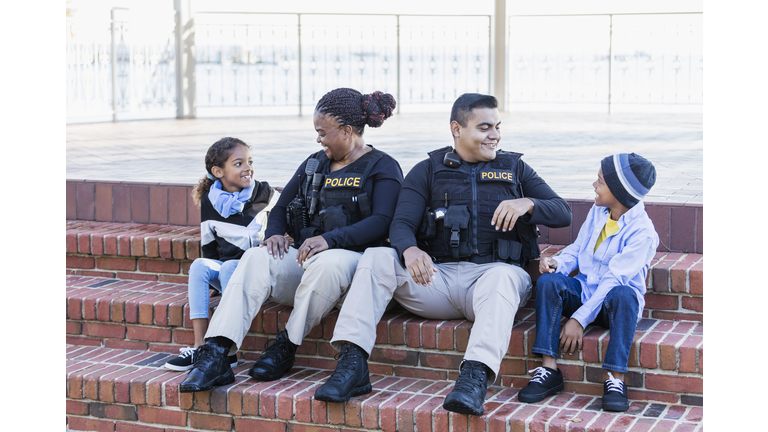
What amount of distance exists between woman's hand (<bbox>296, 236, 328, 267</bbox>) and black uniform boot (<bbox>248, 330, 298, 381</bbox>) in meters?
0.32

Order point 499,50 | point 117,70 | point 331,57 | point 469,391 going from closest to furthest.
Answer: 1. point 469,391
2. point 117,70
3. point 499,50
4. point 331,57

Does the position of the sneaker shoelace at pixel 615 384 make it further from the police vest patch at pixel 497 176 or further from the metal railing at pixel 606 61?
the metal railing at pixel 606 61

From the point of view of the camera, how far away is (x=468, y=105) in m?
3.32

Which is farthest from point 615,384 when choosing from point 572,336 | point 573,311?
point 573,311

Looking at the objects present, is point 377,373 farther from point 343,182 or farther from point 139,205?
point 139,205

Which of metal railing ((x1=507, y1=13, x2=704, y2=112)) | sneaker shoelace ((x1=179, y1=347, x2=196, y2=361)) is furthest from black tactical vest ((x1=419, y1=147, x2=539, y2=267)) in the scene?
metal railing ((x1=507, y1=13, x2=704, y2=112))

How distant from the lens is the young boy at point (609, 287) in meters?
2.81

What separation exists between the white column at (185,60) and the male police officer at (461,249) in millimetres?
8791

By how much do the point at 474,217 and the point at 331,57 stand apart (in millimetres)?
9393

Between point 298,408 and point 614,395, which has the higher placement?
point 614,395

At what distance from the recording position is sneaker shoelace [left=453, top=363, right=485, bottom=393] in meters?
2.70

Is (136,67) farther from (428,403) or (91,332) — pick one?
(428,403)

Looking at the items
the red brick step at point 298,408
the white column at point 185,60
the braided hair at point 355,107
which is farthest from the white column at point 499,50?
the red brick step at point 298,408

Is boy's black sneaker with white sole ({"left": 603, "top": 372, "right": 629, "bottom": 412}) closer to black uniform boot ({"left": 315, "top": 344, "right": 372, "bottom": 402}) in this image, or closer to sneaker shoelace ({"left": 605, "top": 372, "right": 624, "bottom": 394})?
sneaker shoelace ({"left": 605, "top": 372, "right": 624, "bottom": 394})
